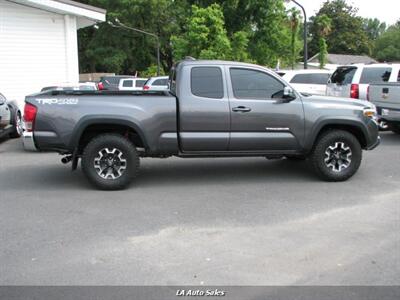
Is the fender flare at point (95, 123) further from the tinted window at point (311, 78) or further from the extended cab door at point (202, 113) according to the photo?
the tinted window at point (311, 78)

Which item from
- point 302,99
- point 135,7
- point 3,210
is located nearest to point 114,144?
point 3,210

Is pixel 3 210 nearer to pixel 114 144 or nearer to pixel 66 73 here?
pixel 114 144

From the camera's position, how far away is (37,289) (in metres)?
4.18

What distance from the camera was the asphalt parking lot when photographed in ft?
14.8

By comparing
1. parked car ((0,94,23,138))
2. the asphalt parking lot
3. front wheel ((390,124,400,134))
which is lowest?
the asphalt parking lot

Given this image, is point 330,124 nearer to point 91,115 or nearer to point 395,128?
point 91,115

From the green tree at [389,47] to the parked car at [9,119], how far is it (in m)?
86.7

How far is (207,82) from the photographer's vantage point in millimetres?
7762

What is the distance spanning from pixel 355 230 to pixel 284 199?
1480 millimetres

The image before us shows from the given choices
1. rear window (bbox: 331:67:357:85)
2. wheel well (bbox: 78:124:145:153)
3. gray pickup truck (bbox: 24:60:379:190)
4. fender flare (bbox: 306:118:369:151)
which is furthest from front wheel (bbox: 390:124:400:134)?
wheel well (bbox: 78:124:145:153)

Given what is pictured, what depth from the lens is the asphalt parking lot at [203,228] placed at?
4.50 metres

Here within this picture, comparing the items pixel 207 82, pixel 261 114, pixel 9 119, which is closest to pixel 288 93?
pixel 261 114

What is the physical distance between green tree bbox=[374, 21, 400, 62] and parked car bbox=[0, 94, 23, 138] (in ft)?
284

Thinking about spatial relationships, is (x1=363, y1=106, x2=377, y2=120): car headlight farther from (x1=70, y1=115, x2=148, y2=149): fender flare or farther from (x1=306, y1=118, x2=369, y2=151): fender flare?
(x1=70, y1=115, x2=148, y2=149): fender flare
